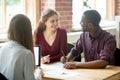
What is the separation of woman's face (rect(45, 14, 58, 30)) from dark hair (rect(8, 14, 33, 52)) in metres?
1.28

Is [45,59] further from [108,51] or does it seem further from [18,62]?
[18,62]

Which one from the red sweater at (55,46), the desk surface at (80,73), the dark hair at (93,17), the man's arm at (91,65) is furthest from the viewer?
the red sweater at (55,46)

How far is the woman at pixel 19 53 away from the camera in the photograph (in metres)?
2.27

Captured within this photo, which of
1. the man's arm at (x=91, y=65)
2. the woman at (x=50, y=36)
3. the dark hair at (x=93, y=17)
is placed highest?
the dark hair at (x=93, y=17)

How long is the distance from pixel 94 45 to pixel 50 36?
636mm

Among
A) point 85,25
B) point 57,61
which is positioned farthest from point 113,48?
point 57,61

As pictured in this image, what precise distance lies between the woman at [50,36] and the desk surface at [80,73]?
0.47 metres

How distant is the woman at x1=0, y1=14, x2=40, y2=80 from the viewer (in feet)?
7.45

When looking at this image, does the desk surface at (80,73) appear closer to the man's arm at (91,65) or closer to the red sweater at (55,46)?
the man's arm at (91,65)

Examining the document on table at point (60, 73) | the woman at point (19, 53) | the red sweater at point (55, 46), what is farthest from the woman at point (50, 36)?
the woman at point (19, 53)

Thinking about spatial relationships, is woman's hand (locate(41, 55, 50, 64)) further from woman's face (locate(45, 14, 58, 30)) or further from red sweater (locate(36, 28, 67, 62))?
woman's face (locate(45, 14, 58, 30))

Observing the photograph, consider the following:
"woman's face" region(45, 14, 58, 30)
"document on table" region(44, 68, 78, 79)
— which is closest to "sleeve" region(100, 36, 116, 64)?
"document on table" region(44, 68, 78, 79)

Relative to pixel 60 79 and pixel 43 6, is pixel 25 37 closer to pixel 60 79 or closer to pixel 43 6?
pixel 60 79

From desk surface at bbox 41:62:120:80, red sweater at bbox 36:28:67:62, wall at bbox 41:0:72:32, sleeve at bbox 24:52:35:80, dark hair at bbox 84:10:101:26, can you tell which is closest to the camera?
sleeve at bbox 24:52:35:80
